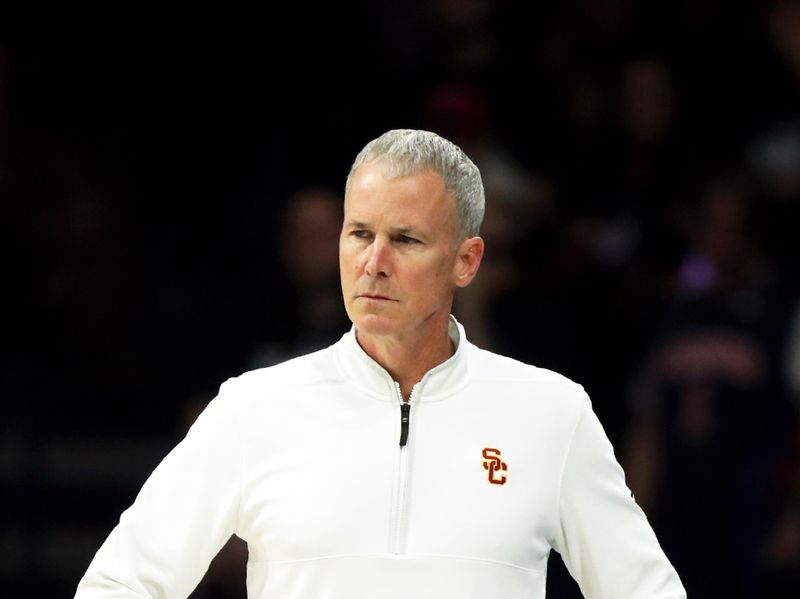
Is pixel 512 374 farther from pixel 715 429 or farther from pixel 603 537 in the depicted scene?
pixel 715 429

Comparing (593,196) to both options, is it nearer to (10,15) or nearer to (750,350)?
(750,350)

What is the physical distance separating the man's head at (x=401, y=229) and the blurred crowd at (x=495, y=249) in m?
2.33

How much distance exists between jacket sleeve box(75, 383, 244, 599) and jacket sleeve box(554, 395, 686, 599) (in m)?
0.72

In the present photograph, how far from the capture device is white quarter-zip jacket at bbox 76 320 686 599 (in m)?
3.38

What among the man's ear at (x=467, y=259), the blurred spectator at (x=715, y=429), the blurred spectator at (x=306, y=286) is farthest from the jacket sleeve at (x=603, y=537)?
the blurred spectator at (x=715, y=429)

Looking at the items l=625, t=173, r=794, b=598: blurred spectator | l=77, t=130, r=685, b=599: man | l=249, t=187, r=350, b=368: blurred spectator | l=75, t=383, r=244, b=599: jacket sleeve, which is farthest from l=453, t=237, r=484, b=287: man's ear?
l=625, t=173, r=794, b=598: blurred spectator

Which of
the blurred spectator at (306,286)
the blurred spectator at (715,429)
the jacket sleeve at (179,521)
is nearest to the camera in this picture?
the jacket sleeve at (179,521)

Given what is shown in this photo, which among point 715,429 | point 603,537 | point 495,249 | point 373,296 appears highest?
point 373,296

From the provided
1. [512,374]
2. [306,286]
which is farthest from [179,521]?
[306,286]

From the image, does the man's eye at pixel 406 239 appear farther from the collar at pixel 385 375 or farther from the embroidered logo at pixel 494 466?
the embroidered logo at pixel 494 466

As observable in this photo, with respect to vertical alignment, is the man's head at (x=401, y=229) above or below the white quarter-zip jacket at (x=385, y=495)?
above

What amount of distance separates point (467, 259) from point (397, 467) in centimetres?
50

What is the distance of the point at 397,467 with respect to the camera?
11.4 ft

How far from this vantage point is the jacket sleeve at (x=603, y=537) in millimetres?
3543
